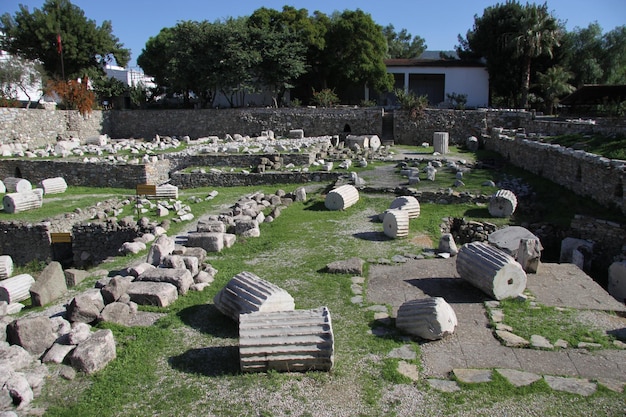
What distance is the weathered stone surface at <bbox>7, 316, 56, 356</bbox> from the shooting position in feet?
20.6

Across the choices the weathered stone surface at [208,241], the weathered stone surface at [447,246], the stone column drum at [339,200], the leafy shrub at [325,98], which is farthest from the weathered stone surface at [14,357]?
the leafy shrub at [325,98]

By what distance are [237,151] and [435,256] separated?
51.5 feet

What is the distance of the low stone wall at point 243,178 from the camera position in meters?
19.4

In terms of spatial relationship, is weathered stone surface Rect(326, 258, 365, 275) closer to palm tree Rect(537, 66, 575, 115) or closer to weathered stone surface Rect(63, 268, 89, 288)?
weathered stone surface Rect(63, 268, 89, 288)

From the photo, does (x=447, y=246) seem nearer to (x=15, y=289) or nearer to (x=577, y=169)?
(x=577, y=169)

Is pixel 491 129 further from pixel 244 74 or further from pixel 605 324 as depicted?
pixel 605 324

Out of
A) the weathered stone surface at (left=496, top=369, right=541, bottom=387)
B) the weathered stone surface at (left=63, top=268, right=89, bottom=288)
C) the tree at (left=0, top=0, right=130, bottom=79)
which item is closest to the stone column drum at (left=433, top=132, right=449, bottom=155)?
the weathered stone surface at (left=63, top=268, right=89, bottom=288)

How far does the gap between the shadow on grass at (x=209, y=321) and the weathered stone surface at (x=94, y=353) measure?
4.03ft

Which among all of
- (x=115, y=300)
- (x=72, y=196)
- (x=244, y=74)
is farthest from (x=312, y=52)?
(x=115, y=300)

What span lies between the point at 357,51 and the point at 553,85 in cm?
1281

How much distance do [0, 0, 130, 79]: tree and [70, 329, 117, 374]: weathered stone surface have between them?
36051mm

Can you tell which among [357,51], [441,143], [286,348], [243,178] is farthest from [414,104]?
[286,348]

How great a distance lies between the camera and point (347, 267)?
9.27 meters

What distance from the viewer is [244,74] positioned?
108 feet
